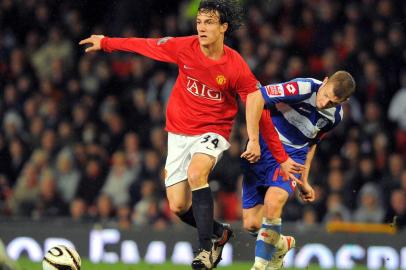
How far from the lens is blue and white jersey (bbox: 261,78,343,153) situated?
9508 millimetres

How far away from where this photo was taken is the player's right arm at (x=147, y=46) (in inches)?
376

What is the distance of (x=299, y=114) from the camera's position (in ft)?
32.2

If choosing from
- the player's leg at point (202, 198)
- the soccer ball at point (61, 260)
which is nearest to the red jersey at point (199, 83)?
the player's leg at point (202, 198)

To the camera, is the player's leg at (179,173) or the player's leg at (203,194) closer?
the player's leg at (203,194)

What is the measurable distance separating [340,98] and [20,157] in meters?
8.25

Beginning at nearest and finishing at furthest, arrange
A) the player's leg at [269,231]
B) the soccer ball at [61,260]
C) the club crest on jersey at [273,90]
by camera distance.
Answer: the soccer ball at [61,260]
the club crest on jersey at [273,90]
the player's leg at [269,231]

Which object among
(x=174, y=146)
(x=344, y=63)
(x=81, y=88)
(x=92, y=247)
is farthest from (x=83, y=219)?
(x=174, y=146)

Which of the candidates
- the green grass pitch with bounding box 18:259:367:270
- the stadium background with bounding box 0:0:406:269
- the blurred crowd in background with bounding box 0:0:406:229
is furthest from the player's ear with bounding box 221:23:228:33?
the blurred crowd in background with bounding box 0:0:406:229

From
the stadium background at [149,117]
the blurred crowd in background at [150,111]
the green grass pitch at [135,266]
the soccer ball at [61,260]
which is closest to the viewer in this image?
the soccer ball at [61,260]

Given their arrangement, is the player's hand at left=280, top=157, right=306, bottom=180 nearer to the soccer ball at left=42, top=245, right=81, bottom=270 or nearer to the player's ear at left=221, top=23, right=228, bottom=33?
the player's ear at left=221, top=23, right=228, bottom=33

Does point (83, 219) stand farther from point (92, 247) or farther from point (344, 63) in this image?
point (344, 63)

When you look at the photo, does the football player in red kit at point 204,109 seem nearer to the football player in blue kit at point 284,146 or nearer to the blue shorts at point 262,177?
the football player in blue kit at point 284,146

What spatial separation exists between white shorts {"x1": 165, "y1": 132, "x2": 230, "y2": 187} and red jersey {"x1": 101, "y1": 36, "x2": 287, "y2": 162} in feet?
0.20

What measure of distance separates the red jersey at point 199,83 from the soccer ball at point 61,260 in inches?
57.1
